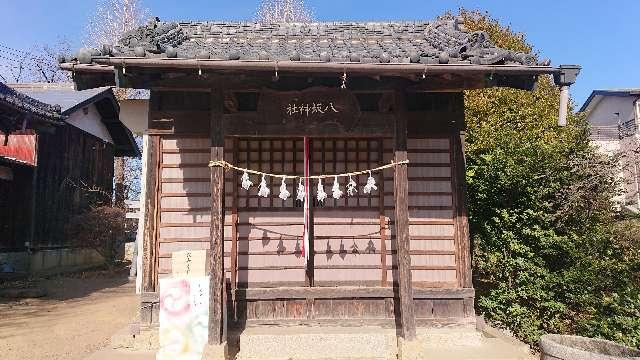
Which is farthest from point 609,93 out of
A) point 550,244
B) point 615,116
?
point 550,244

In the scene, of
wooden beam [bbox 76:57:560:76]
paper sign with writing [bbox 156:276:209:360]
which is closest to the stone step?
paper sign with writing [bbox 156:276:209:360]

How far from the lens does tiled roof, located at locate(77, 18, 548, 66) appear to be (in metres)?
6.25

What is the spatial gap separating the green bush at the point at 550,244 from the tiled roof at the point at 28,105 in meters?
13.0

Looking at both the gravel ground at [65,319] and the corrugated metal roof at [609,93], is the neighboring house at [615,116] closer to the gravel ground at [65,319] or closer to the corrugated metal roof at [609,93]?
the corrugated metal roof at [609,93]

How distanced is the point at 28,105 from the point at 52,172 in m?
7.12

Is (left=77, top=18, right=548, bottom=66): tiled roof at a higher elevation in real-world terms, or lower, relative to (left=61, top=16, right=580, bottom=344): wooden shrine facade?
higher

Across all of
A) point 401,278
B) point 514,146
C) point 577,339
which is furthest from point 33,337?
point 514,146

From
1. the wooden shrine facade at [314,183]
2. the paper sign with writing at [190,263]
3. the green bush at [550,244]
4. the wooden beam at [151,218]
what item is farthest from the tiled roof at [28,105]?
the green bush at [550,244]

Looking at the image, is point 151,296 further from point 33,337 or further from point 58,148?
point 58,148

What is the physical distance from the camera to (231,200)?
7.84 m

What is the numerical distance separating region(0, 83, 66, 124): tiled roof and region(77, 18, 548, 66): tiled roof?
6991mm

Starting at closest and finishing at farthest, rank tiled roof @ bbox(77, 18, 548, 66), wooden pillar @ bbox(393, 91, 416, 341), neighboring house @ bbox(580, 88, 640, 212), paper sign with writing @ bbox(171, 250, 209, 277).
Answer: tiled roof @ bbox(77, 18, 548, 66) → paper sign with writing @ bbox(171, 250, 209, 277) → wooden pillar @ bbox(393, 91, 416, 341) → neighboring house @ bbox(580, 88, 640, 212)

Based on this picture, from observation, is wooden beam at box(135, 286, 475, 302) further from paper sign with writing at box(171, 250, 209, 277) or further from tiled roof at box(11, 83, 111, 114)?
tiled roof at box(11, 83, 111, 114)

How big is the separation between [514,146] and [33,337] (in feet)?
35.1
